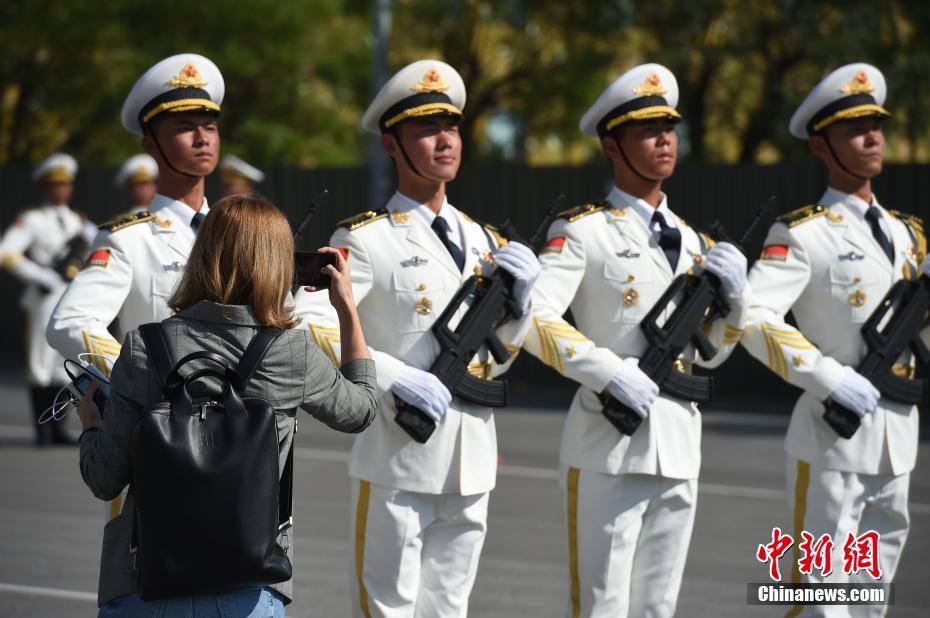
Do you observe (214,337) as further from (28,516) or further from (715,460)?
(715,460)

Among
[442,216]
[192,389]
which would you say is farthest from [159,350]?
[442,216]

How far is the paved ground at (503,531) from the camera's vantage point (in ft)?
22.8

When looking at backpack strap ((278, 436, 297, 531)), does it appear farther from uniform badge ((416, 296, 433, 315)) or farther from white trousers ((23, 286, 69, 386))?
white trousers ((23, 286, 69, 386))

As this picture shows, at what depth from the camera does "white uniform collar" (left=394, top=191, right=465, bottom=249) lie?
16.9 ft

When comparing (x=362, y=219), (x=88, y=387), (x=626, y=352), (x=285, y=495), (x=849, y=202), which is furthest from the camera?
(x=849, y=202)

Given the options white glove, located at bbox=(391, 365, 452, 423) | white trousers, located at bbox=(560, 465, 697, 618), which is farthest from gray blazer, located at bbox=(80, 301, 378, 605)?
white trousers, located at bbox=(560, 465, 697, 618)

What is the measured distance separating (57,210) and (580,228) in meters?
8.24

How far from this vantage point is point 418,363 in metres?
4.99

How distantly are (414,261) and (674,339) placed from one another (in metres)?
1.02

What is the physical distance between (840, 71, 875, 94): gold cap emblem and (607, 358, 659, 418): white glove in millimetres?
1572

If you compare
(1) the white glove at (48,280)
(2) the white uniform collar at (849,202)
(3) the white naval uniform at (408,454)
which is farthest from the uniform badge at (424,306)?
(1) the white glove at (48,280)

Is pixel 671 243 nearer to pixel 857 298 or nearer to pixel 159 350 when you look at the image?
pixel 857 298

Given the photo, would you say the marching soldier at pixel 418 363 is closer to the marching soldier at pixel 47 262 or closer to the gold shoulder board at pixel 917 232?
the gold shoulder board at pixel 917 232

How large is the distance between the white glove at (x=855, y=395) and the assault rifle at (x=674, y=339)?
0.51 m
